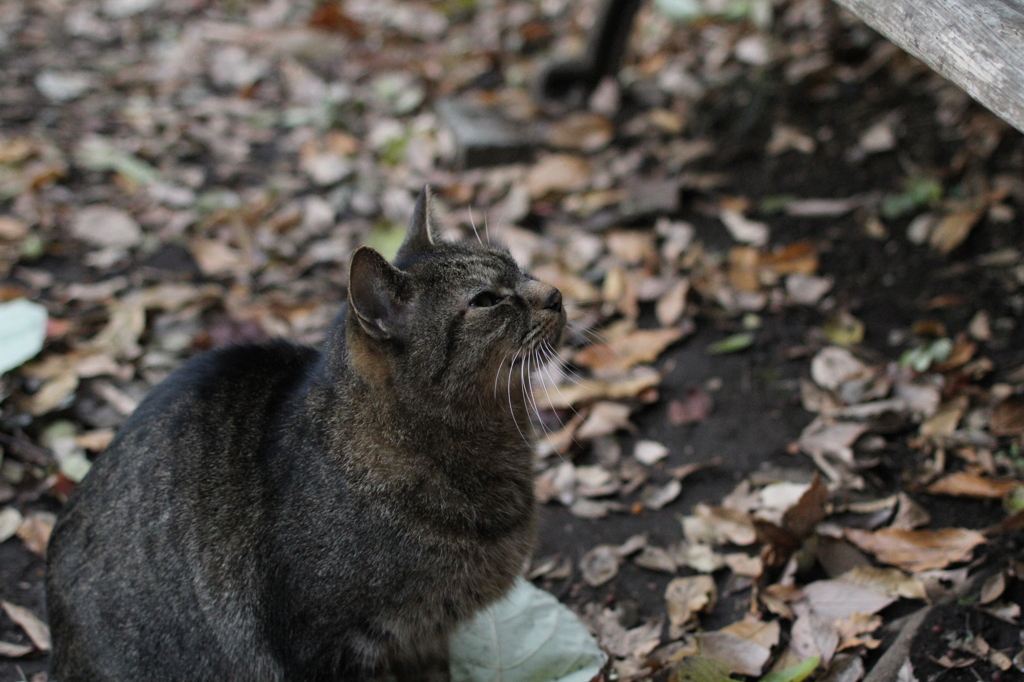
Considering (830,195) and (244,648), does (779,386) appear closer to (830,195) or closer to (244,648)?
(830,195)

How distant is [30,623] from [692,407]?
2.59 m

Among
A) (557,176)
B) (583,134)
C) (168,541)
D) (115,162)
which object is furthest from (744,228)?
(115,162)

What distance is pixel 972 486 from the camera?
3.14 meters

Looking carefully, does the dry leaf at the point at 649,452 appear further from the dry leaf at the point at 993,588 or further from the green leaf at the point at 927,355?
the dry leaf at the point at 993,588


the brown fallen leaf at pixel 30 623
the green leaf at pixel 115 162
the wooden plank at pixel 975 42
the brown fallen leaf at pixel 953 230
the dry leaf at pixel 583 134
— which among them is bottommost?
the brown fallen leaf at pixel 30 623

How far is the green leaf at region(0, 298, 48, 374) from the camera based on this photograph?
3.80 meters

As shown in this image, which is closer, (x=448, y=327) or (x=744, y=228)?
(x=448, y=327)

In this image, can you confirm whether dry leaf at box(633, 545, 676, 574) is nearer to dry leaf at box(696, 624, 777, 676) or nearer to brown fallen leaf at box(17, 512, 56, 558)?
dry leaf at box(696, 624, 777, 676)

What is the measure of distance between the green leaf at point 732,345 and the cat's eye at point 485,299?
1798mm

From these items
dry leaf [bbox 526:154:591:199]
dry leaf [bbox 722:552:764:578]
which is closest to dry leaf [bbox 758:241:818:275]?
dry leaf [bbox 526:154:591:199]

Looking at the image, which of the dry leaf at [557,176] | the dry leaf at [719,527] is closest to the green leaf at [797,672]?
the dry leaf at [719,527]

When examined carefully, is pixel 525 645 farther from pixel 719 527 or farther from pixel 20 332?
pixel 20 332

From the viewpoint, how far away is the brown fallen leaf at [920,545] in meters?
2.92

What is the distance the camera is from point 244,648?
246cm
